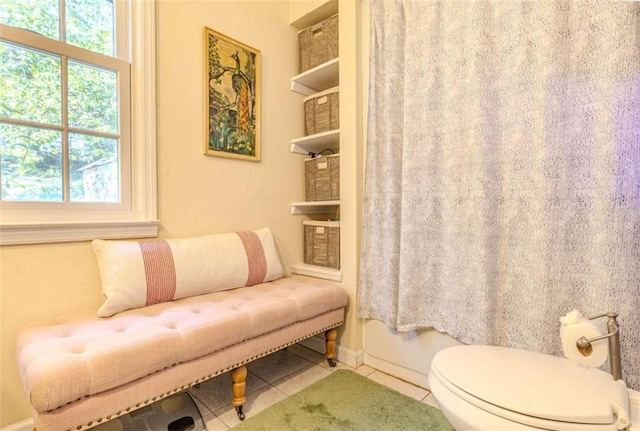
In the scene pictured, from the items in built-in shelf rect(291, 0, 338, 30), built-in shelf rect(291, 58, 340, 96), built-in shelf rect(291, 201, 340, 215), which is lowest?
built-in shelf rect(291, 201, 340, 215)

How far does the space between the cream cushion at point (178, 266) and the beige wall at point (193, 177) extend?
16cm

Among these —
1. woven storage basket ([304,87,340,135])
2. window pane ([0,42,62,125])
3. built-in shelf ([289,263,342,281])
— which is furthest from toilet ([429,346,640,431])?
window pane ([0,42,62,125])

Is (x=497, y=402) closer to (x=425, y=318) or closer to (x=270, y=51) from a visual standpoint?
(x=425, y=318)

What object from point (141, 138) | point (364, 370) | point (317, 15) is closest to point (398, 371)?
point (364, 370)

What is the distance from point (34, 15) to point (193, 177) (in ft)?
3.17

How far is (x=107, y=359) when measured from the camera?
1040 millimetres

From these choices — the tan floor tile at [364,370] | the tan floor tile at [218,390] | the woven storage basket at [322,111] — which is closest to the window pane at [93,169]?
the tan floor tile at [218,390]

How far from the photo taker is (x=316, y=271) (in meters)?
2.17

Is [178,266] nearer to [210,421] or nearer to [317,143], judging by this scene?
[210,421]

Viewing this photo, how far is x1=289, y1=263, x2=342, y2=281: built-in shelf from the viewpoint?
2057 mm

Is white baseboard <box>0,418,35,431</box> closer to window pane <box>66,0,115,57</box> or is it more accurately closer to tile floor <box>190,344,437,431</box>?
tile floor <box>190,344,437,431</box>

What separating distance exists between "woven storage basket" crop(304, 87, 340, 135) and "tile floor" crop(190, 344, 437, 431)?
1554 millimetres

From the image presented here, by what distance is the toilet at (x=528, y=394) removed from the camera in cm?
76

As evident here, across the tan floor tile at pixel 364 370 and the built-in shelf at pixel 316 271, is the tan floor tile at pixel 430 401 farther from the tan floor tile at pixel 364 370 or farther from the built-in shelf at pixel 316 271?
the built-in shelf at pixel 316 271
